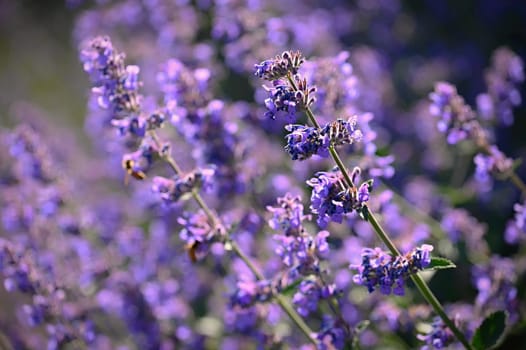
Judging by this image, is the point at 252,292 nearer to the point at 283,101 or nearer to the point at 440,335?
the point at 440,335

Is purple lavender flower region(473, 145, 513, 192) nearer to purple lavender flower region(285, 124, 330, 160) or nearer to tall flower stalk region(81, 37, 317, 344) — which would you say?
tall flower stalk region(81, 37, 317, 344)

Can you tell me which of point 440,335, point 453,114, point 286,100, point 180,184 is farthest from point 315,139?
point 453,114

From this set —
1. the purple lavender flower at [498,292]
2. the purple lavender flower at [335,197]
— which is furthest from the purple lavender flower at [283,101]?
the purple lavender flower at [498,292]

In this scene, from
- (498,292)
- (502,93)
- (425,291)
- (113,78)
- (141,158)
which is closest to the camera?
(425,291)

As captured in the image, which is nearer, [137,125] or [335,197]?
[335,197]

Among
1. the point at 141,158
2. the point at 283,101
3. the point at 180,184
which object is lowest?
the point at 283,101
